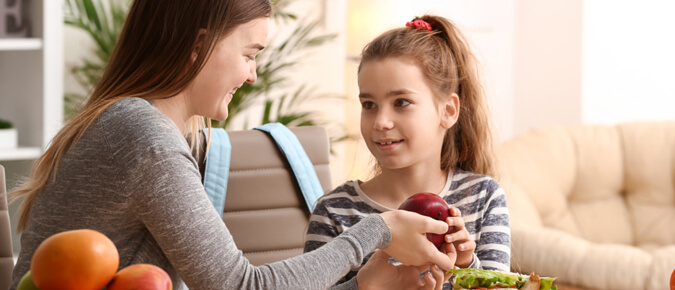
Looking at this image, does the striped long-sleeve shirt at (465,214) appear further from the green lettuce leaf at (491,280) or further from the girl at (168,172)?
the green lettuce leaf at (491,280)

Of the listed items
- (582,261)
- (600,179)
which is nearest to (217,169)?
(582,261)

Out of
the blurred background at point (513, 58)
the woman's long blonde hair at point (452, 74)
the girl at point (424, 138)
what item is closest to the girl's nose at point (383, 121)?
the girl at point (424, 138)

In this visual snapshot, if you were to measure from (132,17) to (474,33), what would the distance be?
11.8 ft

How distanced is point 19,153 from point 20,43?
370 mm

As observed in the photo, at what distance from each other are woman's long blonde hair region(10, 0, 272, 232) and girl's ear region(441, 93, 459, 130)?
51 centimetres

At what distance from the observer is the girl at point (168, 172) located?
98 cm

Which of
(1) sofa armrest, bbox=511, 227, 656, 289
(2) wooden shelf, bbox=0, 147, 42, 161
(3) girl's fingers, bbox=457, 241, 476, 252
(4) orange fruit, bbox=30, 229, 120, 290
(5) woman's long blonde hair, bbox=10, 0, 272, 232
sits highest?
(5) woman's long blonde hair, bbox=10, 0, 272, 232

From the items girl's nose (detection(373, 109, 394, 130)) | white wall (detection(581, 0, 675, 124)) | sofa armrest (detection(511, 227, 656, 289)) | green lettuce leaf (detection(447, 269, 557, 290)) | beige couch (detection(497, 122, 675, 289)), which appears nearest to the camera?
green lettuce leaf (detection(447, 269, 557, 290))

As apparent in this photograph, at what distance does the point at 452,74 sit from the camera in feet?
4.99

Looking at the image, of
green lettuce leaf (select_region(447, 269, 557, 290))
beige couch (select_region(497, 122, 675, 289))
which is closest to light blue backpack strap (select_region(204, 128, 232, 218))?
green lettuce leaf (select_region(447, 269, 557, 290))

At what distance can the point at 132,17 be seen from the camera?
3.78 ft

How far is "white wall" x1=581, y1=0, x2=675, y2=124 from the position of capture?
13.5 feet

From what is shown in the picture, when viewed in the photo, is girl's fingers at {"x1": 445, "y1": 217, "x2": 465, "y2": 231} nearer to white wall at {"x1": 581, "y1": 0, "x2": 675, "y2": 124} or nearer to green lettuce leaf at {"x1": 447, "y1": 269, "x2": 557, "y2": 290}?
green lettuce leaf at {"x1": 447, "y1": 269, "x2": 557, "y2": 290}

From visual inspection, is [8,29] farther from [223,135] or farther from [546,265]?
[546,265]
